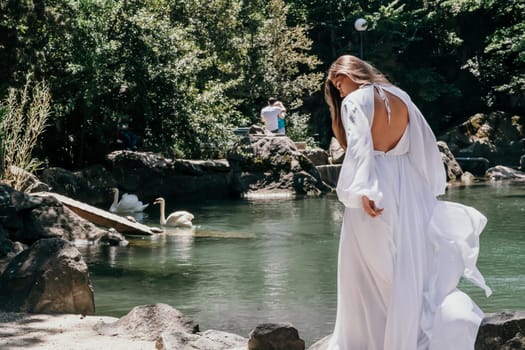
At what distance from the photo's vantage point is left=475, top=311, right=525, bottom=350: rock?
508 centimetres

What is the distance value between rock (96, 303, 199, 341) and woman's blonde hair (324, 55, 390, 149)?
2424 mm

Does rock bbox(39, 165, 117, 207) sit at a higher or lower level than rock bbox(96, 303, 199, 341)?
higher

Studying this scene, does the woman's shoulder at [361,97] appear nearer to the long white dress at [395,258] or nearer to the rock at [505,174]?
the long white dress at [395,258]

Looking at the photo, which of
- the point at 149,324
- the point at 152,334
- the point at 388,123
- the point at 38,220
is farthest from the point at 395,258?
the point at 38,220

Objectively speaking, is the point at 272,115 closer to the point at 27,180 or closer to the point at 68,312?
the point at 27,180

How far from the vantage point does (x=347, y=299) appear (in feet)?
13.9

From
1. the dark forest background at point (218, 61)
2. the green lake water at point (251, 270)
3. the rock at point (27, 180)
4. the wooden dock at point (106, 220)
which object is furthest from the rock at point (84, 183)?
the wooden dock at point (106, 220)

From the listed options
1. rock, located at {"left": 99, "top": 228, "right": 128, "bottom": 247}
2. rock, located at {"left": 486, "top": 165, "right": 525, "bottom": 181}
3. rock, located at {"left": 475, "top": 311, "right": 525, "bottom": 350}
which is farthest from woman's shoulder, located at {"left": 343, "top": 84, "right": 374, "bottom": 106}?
rock, located at {"left": 486, "top": 165, "right": 525, "bottom": 181}

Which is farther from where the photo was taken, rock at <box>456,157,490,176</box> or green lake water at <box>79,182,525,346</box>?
rock at <box>456,157,490,176</box>

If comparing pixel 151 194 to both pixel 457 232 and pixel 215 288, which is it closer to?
pixel 215 288

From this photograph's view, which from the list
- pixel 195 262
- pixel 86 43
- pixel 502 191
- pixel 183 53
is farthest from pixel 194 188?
pixel 195 262

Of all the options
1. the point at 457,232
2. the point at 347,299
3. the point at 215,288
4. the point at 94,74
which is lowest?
the point at 215,288

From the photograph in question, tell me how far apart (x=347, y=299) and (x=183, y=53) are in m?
16.8

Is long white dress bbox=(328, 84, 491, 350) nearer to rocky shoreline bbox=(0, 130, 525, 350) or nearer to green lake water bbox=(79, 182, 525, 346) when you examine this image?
rocky shoreline bbox=(0, 130, 525, 350)
